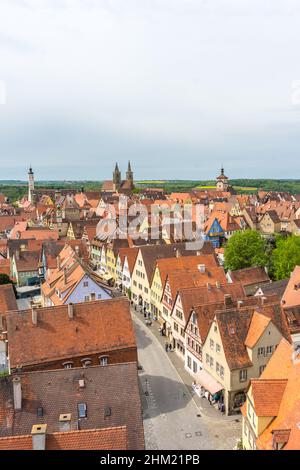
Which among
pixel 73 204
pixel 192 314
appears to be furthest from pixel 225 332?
pixel 73 204

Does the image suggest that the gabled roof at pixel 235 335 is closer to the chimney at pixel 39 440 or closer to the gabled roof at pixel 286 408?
the gabled roof at pixel 286 408

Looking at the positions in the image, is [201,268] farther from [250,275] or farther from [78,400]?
[78,400]

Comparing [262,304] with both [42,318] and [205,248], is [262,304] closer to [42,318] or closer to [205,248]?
[42,318]

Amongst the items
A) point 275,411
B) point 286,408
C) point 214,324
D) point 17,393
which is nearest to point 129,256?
point 214,324

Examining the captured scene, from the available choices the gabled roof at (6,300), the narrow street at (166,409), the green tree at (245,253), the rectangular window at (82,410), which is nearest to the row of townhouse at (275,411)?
the narrow street at (166,409)

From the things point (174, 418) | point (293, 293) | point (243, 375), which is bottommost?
point (174, 418)

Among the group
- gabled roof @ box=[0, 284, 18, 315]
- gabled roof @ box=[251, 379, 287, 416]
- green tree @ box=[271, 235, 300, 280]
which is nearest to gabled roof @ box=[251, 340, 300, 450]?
gabled roof @ box=[251, 379, 287, 416]

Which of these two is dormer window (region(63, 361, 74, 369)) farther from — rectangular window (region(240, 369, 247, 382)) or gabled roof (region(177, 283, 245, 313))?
gabled roof (region(177, 283, 245, 313))
